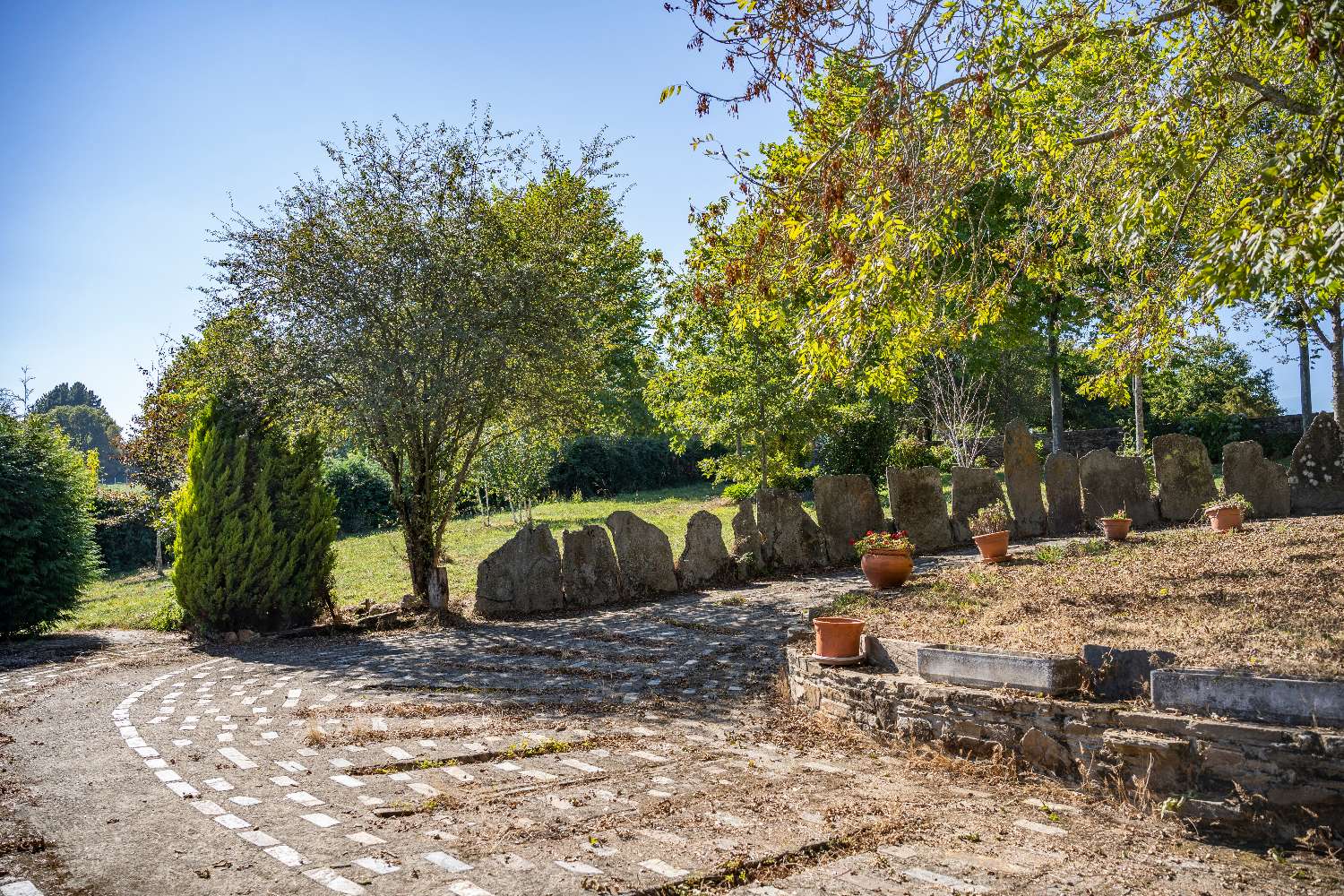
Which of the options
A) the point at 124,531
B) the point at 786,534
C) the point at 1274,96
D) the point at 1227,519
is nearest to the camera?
the point at 1274,96

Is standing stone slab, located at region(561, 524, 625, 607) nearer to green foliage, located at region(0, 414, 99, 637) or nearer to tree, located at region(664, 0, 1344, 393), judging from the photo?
tree, located at region(664, 0, 1344, 393)

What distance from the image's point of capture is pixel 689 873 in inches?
129

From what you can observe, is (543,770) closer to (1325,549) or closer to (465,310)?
(465,310)

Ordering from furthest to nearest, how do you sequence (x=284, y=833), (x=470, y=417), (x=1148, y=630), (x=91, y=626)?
(x=91, y=626)
(x=470, y=417)
(x=1148, y=630)
(x=284, y=833)

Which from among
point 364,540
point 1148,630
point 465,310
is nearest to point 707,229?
point 465,310

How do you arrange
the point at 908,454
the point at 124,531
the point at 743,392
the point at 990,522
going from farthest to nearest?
the point at 124,531 < the point at 908,454 < the point at 743,392 < the point at 990,522

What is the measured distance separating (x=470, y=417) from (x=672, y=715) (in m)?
5.99

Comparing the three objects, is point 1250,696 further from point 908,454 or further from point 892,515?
point 908,454

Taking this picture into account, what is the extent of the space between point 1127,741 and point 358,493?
2316cm

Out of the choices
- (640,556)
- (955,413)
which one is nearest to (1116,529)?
(640,556)

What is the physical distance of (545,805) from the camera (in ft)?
13.4

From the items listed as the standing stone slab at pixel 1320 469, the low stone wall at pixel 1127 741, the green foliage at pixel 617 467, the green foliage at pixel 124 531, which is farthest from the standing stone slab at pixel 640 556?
the green foliage at pixel 617 467

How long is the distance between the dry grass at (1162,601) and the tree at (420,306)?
4997 millimetres

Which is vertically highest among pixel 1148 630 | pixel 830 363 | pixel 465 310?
pixel 465 310
